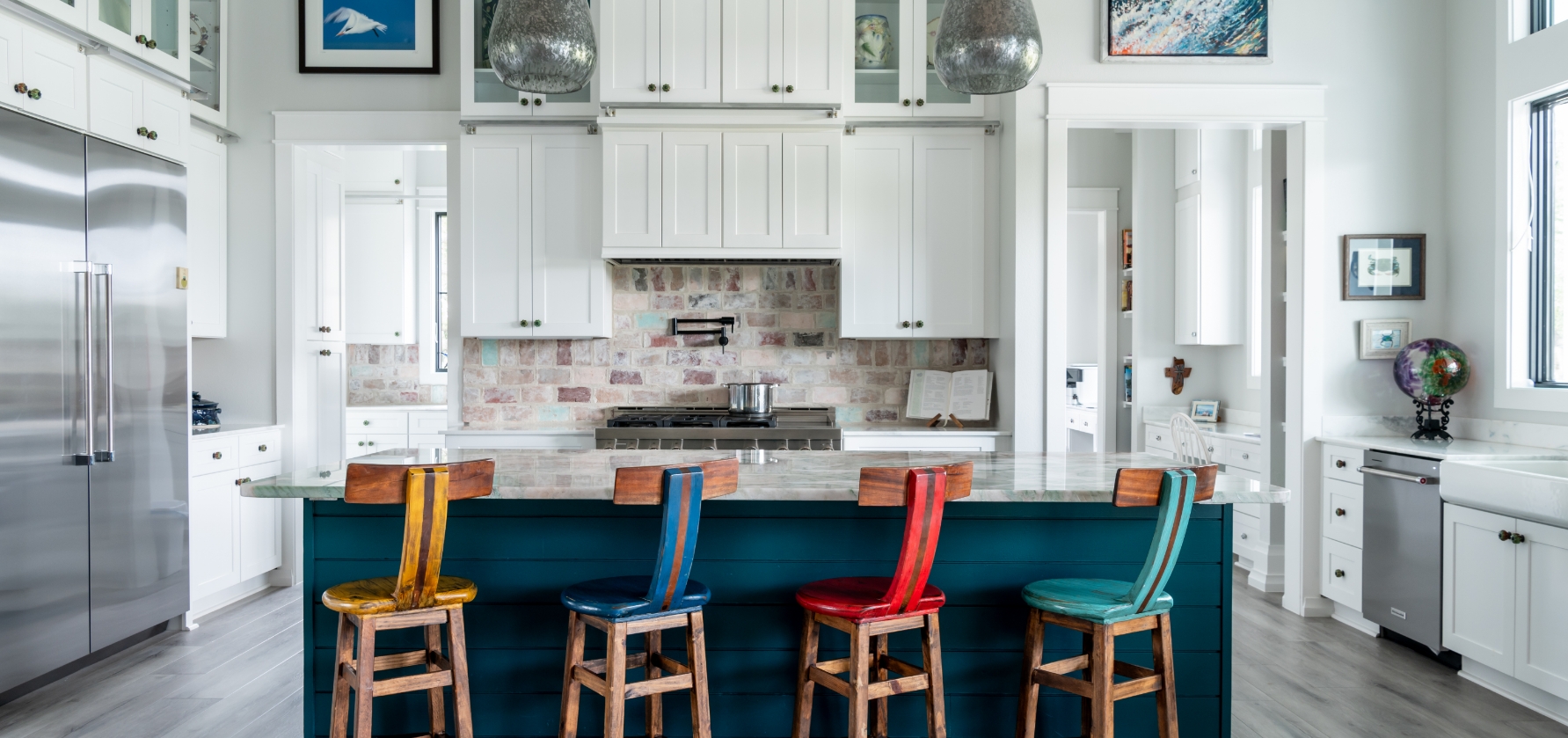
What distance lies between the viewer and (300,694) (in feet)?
10.2

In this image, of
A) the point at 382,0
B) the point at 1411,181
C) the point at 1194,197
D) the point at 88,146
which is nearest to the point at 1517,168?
the point at 1411,181

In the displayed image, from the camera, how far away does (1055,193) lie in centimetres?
405

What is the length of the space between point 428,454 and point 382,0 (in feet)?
9.53

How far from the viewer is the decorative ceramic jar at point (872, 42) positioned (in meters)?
4.36

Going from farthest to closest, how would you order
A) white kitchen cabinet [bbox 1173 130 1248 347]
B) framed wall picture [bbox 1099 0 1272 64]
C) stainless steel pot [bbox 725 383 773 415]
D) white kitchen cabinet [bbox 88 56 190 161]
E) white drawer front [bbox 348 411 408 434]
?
white drawer front [bbox 348 411 408 434] → white kitchen cabinet [bbox 1173 130 1248 347] → stainless steel pot [bbox 725 383 773 415] → framed wall picture [bbox 1099 0 1272 64] → white kitchen cabinet [bbox 88 56 190 161]

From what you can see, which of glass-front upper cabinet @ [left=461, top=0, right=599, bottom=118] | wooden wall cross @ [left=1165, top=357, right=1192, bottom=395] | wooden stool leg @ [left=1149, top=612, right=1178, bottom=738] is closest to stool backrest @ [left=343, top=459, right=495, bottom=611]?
wooden stool leg @ [left=1149, top=612, right=1178, bottom=738]

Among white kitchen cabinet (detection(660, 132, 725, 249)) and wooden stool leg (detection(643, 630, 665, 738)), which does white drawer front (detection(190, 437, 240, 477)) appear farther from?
wooden stool leg (detection(643, 630, 665, 738))

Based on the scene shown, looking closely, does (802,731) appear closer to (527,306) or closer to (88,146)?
(527,306)

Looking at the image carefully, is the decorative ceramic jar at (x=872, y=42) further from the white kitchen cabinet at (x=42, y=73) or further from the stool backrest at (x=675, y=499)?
the white kitchen cabinet at (x=42, y=73)

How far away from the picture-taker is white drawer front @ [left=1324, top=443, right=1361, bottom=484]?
3820 millimetres

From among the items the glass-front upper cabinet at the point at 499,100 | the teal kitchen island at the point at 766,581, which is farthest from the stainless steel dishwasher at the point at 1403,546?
the glass-front upper cabinet at the point at 499,100

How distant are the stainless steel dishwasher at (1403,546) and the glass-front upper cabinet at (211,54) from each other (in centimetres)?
545

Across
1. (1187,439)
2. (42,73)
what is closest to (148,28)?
(42,73)

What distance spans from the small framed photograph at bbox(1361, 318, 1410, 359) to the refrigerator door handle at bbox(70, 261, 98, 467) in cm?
518
